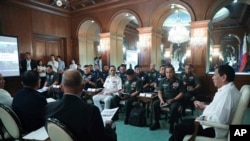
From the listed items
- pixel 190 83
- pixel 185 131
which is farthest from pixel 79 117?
pixel 190 83

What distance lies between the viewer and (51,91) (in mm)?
5543

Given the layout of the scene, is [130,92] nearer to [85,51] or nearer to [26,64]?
[26,64]

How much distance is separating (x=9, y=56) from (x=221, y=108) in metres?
6.37

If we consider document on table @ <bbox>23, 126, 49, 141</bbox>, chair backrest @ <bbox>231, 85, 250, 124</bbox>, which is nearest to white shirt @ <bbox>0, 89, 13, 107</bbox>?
document on table @ <bbox>23, 126, 49, 141</bbox>

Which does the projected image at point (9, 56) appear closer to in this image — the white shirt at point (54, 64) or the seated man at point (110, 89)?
the white shirt at point (54, 64)

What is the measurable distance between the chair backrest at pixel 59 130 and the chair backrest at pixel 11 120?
2.83 feet

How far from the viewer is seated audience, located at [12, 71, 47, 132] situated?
71.9 inches

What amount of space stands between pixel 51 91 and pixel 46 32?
3.49 meters

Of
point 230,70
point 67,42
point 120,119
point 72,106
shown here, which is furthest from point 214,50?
point 72,106

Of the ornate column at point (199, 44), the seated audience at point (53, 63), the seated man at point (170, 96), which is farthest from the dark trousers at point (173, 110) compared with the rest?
the seated audience at point (53, 63)

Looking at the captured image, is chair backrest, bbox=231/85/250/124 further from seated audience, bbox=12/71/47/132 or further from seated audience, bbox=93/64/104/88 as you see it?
seated audience, bbox=93/64/104/88

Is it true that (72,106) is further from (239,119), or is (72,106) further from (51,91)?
(51,91)

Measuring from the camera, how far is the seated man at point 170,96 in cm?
321

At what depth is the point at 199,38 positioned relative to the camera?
584 cm
